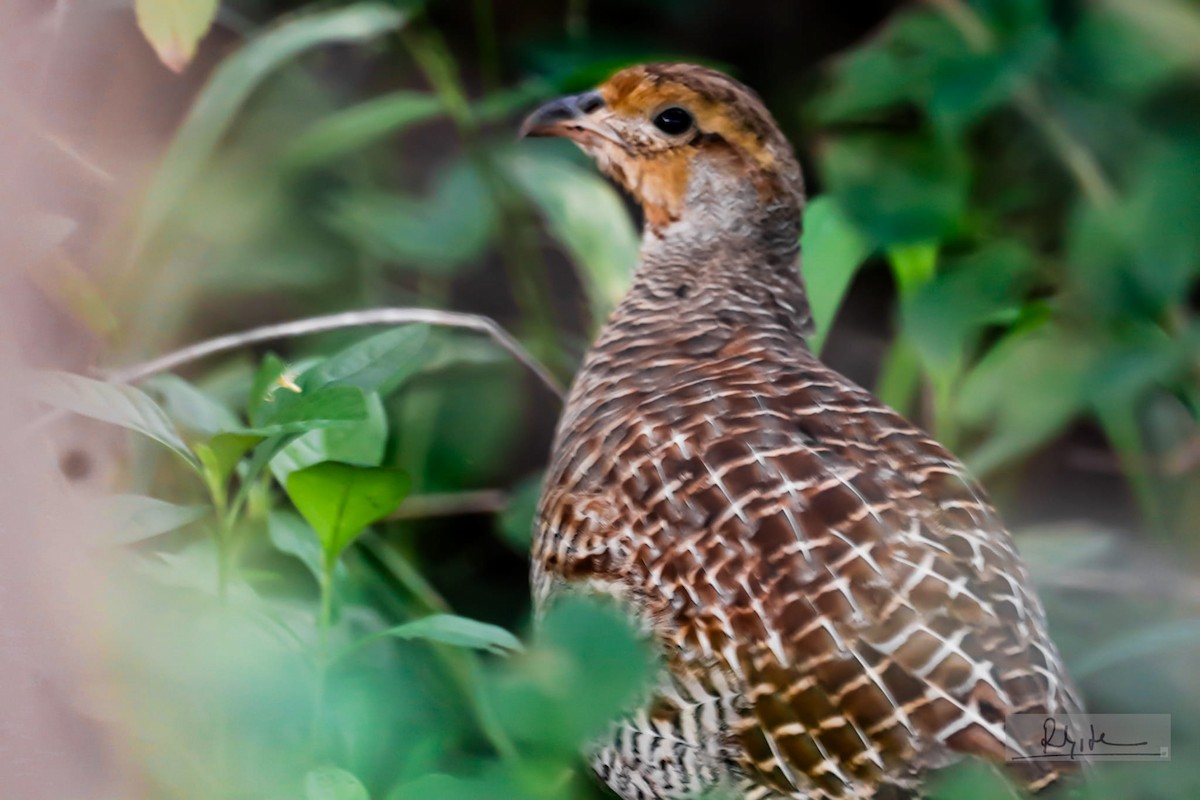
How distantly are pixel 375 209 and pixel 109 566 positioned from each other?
4.15 feet

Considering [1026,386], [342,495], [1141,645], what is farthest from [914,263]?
[342,495]

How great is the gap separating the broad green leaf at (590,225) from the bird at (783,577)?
1.68 feet

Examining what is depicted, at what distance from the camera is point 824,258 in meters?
2.16

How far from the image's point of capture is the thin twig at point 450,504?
91.2 inches

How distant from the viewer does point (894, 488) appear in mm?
1502

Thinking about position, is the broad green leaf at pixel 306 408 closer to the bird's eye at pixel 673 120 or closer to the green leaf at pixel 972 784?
the green leaf at pixel 972 784

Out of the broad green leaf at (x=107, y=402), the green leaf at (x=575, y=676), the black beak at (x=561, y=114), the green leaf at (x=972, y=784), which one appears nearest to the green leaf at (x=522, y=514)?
the black beak at (x=561, y=114)

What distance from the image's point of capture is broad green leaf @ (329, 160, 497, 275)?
7.65 ft

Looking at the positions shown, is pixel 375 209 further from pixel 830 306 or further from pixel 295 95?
pixel 830 306

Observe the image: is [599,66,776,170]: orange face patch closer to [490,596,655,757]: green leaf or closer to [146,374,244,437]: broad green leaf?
[146,374,244,437]: broad green leaf

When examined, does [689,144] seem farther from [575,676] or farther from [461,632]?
[575,676]

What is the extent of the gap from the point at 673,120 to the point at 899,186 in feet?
1.23

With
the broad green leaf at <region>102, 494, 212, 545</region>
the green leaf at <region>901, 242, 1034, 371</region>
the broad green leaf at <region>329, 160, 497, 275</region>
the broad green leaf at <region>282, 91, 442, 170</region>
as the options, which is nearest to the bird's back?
the green leaf at <region>901, 242, 1034, 371</region>

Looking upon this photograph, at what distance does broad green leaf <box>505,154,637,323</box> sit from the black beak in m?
0.34
